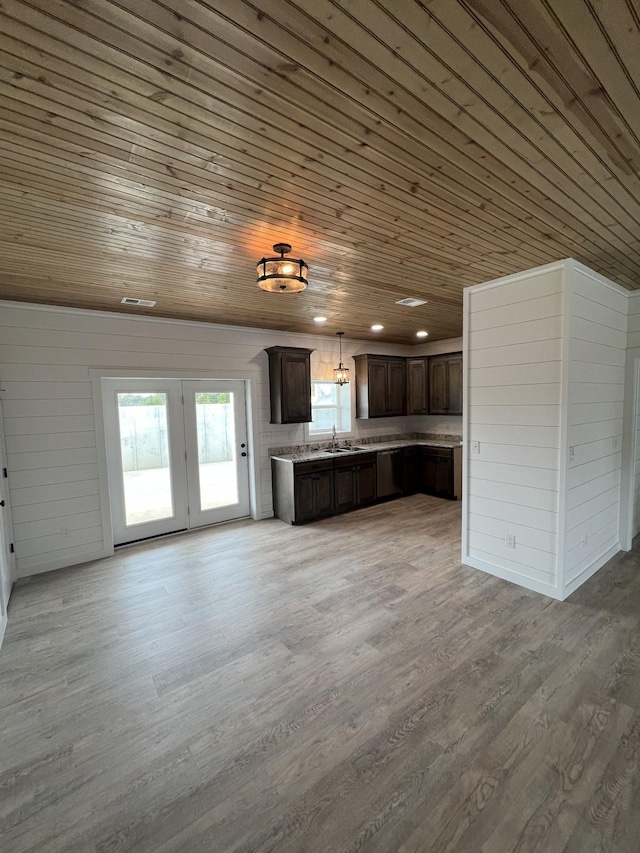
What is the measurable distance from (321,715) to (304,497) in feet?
10.8

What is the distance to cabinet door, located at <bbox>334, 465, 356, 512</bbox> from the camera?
570 cm

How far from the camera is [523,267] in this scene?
10.8ft

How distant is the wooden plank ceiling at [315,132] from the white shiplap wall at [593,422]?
1.83ft

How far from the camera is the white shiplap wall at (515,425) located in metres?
3.18

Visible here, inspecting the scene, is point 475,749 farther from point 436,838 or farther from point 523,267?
point 523,267

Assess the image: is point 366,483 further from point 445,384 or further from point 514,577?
point 514,577

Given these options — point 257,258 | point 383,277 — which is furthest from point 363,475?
point 257,258

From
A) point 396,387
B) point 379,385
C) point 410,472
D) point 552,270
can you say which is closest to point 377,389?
point 379,385

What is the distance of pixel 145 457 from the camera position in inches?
187

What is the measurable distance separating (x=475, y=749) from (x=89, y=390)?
4.58 metres

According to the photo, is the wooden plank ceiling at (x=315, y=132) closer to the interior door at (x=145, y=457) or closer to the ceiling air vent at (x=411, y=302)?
the ceiling air vent at (x=411, y=302)

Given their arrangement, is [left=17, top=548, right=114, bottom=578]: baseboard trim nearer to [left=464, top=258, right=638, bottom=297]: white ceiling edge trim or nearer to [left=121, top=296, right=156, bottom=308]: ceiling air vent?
[left=121, top=296, right=156, bottom=308]: ceiling air vent

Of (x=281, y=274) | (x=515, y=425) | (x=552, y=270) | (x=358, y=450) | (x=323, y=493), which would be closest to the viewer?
(x=281, y=274)

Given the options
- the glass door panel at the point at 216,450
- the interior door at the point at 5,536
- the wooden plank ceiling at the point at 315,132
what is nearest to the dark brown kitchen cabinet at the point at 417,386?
the glass door panel at the point at 216,450
